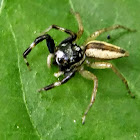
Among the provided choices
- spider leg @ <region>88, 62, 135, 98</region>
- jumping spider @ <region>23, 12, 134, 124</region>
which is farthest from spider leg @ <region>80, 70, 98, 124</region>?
spider leg @ <region>88, 62, 135, 98</region>

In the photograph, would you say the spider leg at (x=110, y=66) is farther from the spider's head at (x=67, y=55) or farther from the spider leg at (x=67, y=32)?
the spider leg at (x=67, y=32)

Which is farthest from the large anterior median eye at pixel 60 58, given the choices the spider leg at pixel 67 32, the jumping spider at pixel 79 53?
the spider leg at pixel 67 32

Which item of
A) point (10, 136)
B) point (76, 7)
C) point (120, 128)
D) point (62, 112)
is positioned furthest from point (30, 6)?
point (120, 128)

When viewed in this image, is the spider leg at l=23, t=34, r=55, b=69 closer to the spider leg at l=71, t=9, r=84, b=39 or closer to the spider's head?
the spider's head

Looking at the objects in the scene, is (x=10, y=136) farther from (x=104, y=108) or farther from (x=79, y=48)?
(x=79, y=48)

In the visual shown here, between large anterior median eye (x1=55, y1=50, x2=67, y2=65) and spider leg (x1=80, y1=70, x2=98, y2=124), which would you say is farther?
large anterior median eye (x1=55, y1=50, x2=67, y2=65)

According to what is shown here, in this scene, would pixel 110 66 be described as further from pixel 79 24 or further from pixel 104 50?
pixel 79 24

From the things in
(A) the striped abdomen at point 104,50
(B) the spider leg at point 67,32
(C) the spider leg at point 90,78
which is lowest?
(C) the spider leg at point 90,78
